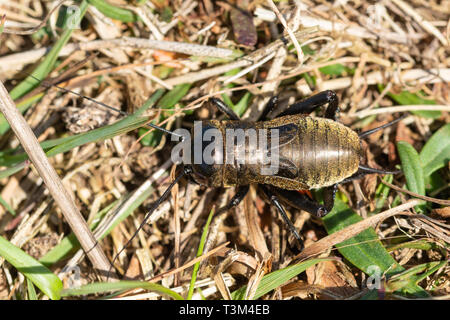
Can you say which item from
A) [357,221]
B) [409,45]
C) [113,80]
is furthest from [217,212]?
[409,45]

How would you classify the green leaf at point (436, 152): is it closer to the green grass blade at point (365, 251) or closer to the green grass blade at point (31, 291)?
the green grass blade at point (365, 251)

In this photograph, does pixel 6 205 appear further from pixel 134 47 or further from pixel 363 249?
pixel 363 249

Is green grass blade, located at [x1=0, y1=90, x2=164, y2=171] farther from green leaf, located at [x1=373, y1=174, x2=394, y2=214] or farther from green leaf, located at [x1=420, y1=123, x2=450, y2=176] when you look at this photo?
green leaf, located at [x1=420, y1=123, x2=450, y2=176]

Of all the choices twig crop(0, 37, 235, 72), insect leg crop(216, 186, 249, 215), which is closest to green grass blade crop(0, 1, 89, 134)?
twig crop(0, 37, 235, 72)

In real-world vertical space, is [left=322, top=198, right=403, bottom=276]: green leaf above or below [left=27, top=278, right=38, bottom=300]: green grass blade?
below

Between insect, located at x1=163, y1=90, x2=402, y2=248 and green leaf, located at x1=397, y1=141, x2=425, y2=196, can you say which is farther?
green leaf, located at x1=397, y1=141, x2=425, y2=196

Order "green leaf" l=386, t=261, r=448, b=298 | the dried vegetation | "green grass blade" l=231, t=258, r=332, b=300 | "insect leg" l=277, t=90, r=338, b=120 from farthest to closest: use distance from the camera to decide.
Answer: "insect leg" l=277, t=90, r=338, b=120 → the dried vegetation → "green grass blade" l=231, t=258, r=332, b=300 → "green leaf" l=386, t=261, r=448, b=298

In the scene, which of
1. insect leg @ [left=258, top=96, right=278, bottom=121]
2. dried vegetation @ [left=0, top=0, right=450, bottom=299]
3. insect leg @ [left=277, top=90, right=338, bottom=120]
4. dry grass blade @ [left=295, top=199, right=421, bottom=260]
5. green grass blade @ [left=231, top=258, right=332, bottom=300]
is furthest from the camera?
insect leg @ [left=258, top=96, right=278, bottom=121]
